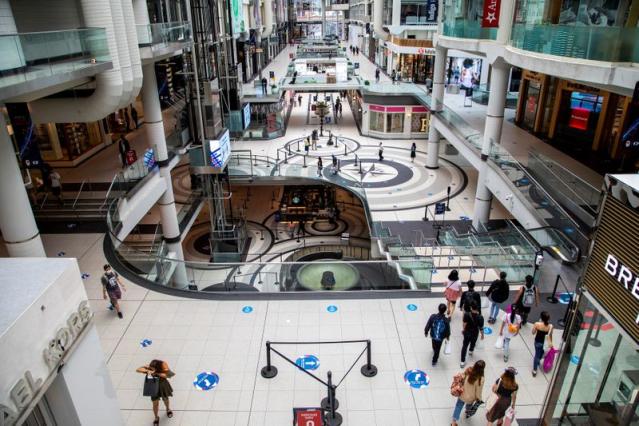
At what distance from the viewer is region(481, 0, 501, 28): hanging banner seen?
13914 millimetres

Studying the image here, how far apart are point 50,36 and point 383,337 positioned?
875 centimetres

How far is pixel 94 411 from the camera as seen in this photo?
17.6 ft

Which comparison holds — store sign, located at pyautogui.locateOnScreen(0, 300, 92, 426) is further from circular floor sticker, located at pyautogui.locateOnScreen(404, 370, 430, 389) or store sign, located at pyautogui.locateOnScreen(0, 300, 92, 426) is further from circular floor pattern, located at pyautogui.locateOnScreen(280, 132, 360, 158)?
circular floor pattern, located at pyautogui.locateOnScreen(280, 132, 360, 158)

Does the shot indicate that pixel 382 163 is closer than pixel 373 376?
No

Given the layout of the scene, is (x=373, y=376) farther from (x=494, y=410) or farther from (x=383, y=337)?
(x=494, y=410)

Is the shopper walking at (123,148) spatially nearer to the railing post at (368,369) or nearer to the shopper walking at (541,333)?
the railing post at (368,369)

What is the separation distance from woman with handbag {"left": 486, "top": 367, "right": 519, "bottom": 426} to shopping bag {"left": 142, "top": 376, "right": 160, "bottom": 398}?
4.68m

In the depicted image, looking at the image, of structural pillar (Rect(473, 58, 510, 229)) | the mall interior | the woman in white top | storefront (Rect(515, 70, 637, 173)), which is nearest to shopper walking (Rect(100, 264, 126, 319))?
the mall interior

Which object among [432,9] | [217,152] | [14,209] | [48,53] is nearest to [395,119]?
[432,9]

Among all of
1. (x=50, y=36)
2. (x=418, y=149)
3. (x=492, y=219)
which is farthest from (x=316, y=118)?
(x=50, y=36)

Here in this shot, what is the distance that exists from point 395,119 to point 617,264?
26.8 m

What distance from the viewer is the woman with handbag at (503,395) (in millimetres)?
5754

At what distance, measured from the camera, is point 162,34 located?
1402cm

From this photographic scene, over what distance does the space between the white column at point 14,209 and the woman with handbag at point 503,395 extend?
936 cm
